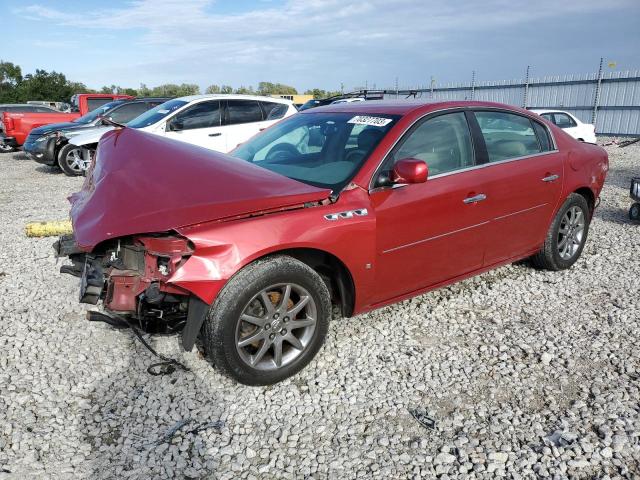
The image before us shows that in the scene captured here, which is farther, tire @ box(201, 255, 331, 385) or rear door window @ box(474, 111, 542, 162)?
rear door window @ box(474, 111, 542, 162)

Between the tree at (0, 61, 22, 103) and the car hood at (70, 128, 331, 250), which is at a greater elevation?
the tree at (0, 61, 22, 103)

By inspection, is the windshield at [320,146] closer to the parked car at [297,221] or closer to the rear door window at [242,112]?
the parked car at [297,221]

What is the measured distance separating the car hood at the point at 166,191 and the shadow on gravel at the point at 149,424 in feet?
3.08

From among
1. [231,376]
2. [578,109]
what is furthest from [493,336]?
[578,109]

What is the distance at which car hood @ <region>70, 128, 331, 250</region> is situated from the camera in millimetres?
2717

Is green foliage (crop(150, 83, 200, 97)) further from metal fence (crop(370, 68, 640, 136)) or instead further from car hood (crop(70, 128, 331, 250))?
car hood (crop(70, 128, 331, 250))

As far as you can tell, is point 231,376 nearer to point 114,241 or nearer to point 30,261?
point 114,241

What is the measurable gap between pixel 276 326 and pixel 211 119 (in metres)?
7.40

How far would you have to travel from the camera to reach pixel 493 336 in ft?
12.1

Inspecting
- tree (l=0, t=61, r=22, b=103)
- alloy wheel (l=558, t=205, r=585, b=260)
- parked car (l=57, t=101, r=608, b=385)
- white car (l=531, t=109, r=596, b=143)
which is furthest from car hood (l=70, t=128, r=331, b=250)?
tree (l=0, t=61, r=22, b=103)

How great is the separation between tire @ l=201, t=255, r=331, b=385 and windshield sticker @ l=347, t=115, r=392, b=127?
1.25m

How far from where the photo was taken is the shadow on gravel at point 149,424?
7.96 feet

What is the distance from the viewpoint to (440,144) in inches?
147

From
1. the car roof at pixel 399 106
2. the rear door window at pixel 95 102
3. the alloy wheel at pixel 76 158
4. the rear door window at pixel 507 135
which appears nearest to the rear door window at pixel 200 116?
the alloy wheel at pixel 76 158
